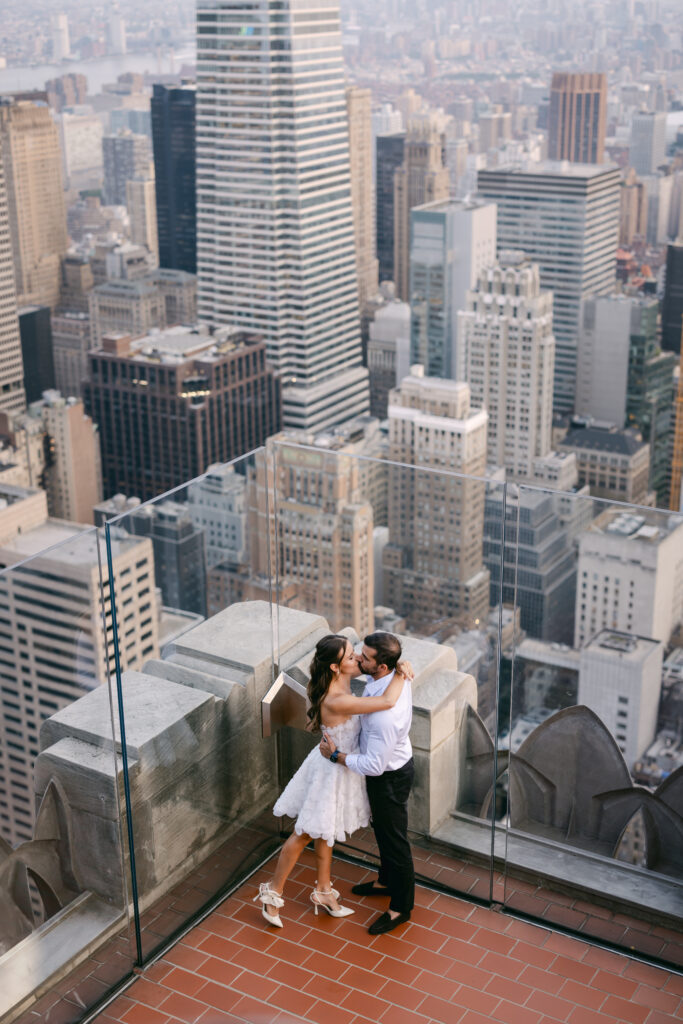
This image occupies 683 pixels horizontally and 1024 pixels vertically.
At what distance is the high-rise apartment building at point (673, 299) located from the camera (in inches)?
1331

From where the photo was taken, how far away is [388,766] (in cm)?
216

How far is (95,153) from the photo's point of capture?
3906cm

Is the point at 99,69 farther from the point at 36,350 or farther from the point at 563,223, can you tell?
the point at 563,223

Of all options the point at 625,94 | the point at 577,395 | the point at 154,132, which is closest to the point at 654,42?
the point at 625,94

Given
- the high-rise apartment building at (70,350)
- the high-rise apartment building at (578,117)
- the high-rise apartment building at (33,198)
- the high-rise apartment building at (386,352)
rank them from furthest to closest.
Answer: the high-rise apartment building at (386,352), the high-rise apartment building at (70,350), the high-rise apartment building at (33,198), the high-rise apartment building at (578,117)

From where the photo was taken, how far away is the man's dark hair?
2.15m

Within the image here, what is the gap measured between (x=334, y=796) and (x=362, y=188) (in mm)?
39753

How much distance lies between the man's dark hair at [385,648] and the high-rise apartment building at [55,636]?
15.6 inches

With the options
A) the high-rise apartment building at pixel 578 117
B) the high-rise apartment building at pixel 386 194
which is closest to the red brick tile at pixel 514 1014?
the high-rise apartment building at pixel 578 117

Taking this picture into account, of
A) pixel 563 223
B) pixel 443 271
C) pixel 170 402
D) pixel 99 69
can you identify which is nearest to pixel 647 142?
pixel 563 223

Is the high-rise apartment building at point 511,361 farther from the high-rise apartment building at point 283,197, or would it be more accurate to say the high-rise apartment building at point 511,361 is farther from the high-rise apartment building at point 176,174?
the high-rise apartment building at point 176,174

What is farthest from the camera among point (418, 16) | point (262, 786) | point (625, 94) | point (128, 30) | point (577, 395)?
point (577, 395)

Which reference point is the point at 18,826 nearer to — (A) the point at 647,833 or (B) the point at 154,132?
Result: (A) the point at 647,833

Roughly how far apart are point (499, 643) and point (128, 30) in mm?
27870
